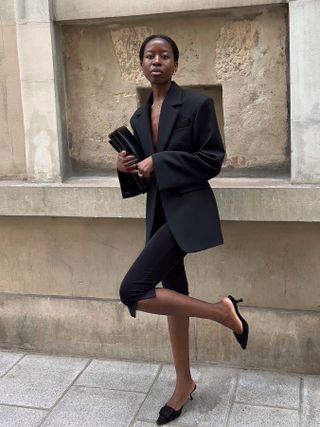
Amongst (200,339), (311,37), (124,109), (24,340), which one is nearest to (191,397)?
(200,339)

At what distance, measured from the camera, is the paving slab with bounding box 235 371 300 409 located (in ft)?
10.6

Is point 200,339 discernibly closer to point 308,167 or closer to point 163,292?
point 163,292

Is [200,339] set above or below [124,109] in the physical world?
below

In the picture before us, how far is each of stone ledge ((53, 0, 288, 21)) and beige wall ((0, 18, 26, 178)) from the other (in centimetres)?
39

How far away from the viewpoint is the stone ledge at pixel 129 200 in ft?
10.8

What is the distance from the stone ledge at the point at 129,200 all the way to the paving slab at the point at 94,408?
43.8 inches

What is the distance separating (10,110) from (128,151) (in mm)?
1426

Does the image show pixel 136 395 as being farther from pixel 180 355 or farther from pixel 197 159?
pixel 197 159

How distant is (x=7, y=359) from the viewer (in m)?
3.90

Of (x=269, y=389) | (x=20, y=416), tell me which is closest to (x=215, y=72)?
(x=269, y=389)

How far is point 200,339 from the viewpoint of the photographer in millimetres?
3688

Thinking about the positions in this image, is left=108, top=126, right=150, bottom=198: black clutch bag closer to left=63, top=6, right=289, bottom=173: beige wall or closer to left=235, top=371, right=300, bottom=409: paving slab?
left=63, top=6, right=289, bottom=173: beige wall

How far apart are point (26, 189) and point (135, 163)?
1248mm

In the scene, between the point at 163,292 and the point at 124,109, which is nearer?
the point at 163,292
